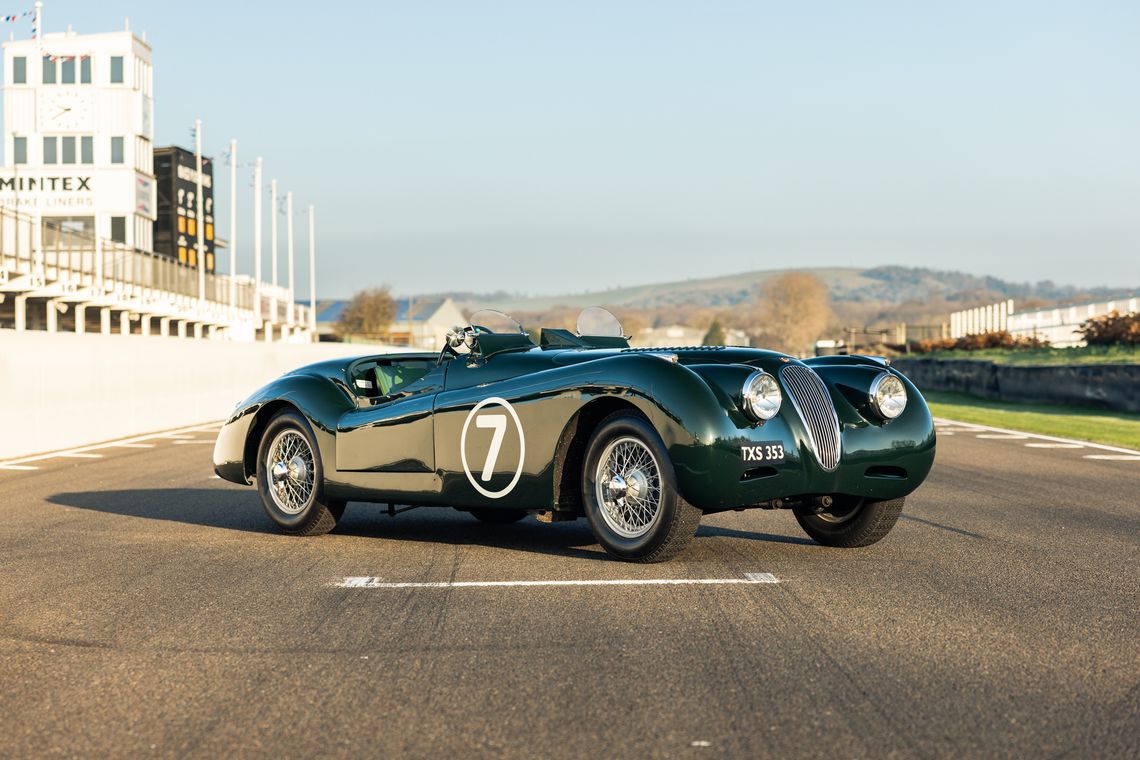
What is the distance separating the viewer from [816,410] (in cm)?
729

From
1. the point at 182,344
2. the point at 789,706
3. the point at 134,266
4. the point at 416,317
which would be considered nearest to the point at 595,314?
the point at 789,706

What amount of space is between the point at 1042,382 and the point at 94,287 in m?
34.0

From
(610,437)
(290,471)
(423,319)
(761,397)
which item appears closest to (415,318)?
(423,319)

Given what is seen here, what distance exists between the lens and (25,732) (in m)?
4.19

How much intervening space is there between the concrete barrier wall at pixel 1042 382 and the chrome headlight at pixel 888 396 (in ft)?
62.4

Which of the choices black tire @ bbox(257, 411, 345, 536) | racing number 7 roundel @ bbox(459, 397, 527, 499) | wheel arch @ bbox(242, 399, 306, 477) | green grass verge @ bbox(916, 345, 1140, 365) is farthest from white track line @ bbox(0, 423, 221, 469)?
green grass verge @ bbox(916, 345, 1140, 365)

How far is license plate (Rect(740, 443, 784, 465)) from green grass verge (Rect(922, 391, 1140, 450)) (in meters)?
12.5

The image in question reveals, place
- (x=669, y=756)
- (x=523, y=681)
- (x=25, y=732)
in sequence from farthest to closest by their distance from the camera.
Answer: (x=523, y=681)
(x=25, y=732)
(x=669, y=756)

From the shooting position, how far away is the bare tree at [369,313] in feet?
425

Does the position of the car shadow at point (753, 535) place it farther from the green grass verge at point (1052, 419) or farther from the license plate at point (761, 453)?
the green grass verge at point (1052, 419)

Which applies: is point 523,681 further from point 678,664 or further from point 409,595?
point 409,595

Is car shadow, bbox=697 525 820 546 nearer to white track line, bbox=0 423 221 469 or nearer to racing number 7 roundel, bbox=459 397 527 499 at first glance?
racing number 7 roundel, bbox=459 397 527 499

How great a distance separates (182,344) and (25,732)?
67.5 feet

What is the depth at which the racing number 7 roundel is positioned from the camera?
773cm
